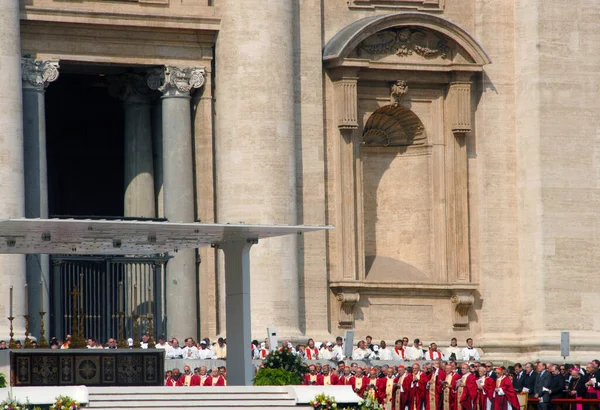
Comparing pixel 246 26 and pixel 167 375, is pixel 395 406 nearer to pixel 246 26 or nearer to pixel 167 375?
pixel 167 375

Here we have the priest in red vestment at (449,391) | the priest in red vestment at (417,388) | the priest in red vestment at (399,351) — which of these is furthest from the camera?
→ the priest in red vestment at (399,351)

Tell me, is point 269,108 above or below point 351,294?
above

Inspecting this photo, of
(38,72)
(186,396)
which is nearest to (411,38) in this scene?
(38,72)

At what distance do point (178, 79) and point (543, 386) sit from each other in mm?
13679

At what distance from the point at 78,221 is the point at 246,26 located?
1502 centimetres

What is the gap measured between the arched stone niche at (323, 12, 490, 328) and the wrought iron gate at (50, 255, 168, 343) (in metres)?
5.59

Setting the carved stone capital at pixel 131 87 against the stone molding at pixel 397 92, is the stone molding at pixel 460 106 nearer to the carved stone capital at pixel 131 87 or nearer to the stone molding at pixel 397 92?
the stone molding at pixel 397 92

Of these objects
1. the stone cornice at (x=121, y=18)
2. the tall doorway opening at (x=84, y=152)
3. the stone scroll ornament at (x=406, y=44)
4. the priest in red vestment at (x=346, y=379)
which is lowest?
the priest in red vestment at (x=346, y=379)

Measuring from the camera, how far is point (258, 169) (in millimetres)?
48719

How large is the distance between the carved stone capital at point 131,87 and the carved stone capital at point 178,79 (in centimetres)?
145

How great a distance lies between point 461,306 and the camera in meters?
51.4

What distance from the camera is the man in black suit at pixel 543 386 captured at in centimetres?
4303

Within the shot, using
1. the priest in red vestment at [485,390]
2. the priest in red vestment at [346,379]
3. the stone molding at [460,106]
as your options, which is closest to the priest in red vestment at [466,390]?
the priest in red vestment at [485,390]

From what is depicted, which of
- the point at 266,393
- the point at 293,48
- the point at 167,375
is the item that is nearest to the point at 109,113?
the point at 293,48
